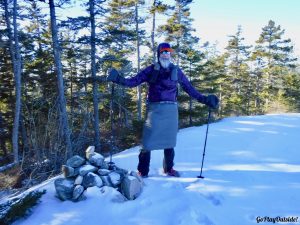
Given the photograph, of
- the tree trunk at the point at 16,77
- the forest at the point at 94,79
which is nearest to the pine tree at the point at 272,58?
the forest at the point at 94,79

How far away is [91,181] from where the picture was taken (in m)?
3.72

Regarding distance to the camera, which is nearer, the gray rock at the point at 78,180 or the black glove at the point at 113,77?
the gray rock at the point at 78,180

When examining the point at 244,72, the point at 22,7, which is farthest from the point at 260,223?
the point at 244,72

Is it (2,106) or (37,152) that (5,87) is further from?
(37,152)

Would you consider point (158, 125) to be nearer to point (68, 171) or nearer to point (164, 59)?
point (164, 59)

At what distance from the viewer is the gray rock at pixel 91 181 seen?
3.72m

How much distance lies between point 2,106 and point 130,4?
1086 cm

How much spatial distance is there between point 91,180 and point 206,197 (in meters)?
1.46

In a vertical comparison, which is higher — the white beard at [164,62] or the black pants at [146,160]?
the white beard at [164,62]

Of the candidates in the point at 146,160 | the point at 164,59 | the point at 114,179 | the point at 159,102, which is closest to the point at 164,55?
the point at 164,59

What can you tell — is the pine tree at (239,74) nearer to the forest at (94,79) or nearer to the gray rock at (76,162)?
the forest at (94,79)

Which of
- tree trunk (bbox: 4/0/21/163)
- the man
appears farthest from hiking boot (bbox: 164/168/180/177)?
tree trunk (bbox: 4/0/21/163)

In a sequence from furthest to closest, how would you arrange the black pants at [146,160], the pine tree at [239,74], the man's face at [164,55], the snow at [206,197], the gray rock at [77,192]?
the pine tree at [239,74]
the black pants at [146,160]
the man's face at [164,55]
the gray rock at [77,192]
the snow at [206,197]

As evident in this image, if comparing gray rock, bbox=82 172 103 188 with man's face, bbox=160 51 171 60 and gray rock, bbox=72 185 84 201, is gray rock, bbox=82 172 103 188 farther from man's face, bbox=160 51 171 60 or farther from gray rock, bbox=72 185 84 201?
man's face, bbox=160 51 171 60
